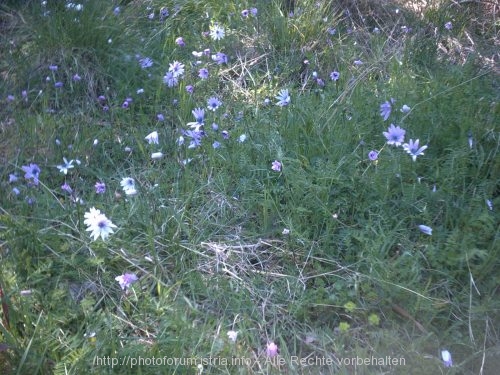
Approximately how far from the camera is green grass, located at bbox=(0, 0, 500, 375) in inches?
95.0

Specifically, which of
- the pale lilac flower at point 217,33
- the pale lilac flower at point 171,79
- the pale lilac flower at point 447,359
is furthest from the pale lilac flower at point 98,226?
the pale lilac flower at point 217,33

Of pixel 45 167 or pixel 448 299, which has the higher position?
pixel 45 167

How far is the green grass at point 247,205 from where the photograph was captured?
A: 7.91ft

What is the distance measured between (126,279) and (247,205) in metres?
0.79

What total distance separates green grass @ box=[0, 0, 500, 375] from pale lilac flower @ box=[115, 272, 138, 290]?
7cm

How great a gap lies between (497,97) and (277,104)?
123 cm

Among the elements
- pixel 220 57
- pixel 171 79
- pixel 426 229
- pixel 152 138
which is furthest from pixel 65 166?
pixel 426 229

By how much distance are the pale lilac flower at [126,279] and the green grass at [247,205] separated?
70 mm

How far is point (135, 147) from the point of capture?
3.55m

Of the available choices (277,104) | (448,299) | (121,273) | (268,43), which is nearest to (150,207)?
(121,273)

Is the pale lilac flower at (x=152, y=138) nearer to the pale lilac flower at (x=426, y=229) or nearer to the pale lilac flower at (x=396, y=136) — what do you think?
the pale lilac flower at (x=396, y=136)

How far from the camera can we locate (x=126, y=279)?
253 centimetres

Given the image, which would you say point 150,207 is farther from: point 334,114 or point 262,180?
point 334,114

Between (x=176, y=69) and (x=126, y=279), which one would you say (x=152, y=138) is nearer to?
(x=176, y=69)
